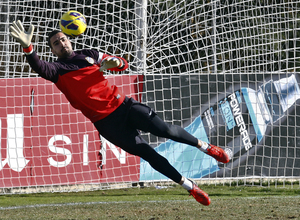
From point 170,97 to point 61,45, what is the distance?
4.30m

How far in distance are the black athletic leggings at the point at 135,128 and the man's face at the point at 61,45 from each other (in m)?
0.90

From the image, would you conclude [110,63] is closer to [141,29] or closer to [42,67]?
[42,67]

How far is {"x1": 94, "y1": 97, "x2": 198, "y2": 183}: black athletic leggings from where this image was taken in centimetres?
541

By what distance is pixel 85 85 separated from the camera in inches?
210

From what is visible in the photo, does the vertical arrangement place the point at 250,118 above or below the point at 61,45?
below

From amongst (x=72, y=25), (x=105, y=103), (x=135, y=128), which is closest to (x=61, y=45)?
(x=72, y=25)

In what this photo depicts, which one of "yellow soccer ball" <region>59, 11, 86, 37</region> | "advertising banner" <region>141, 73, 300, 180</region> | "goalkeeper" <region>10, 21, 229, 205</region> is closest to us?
"goalkeeper" <region>10, 21, 229, 205</region>

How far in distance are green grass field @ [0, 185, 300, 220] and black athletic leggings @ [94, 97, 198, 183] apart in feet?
2.77

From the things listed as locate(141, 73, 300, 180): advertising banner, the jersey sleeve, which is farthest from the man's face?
locate(141, 73, 300, 180): advertising banner

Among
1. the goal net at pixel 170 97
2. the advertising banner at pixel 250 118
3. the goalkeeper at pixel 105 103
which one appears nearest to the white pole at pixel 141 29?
the goal net at pixel 170 97

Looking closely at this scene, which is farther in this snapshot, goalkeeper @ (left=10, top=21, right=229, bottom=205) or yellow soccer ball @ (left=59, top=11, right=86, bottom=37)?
yellow soccer ball @ (left=59, top=11, right=86, bottom=37)

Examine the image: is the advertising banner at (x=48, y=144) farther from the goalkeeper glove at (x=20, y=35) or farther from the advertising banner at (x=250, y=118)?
the goalkeeper glove at (x=20, y=35)

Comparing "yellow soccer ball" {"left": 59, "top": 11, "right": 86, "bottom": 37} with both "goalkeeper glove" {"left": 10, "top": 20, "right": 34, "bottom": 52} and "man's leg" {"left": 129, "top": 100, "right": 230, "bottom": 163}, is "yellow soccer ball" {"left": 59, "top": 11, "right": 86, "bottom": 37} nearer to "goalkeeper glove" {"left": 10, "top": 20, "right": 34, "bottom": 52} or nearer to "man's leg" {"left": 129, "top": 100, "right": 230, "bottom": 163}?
"goalkeeper glove" {"left": 10, "top": 20, "right": 34, "bottom": 52}

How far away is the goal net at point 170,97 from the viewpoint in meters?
8.93
